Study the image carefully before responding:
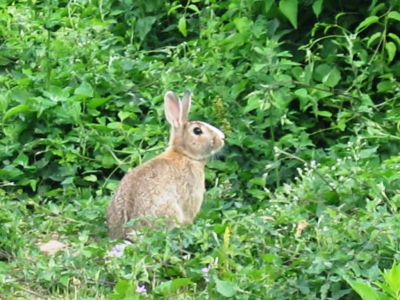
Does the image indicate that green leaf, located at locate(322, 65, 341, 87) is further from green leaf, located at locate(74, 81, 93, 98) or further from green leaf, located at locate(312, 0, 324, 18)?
green leaf, located at locate(74, 81, 93, 98)

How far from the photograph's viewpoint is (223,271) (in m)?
6.23

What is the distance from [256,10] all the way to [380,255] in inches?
144

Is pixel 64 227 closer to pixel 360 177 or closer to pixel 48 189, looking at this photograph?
pixel 48 189

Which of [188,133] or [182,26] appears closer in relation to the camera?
[188,133]

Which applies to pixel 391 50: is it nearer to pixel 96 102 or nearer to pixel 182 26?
pixel 182 26

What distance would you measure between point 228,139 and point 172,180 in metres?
0.88

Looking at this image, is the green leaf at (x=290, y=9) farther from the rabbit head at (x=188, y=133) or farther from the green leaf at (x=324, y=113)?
the rabbit head at (x=188, y=133)

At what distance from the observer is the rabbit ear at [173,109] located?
26.6 ft

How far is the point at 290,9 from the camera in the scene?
29.3ft

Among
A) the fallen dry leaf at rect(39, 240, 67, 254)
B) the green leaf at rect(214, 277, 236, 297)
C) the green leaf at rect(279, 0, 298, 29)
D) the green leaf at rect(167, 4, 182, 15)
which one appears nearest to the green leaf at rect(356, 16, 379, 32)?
the green leaf at rect(279, 0, 298, 29)

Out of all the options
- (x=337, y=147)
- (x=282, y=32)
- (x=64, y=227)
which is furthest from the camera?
(x=282, y=32)

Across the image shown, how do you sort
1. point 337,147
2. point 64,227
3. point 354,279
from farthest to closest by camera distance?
point 337,147, point 64,227, point 354,279

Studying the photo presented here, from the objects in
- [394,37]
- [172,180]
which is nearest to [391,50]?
[394,37]

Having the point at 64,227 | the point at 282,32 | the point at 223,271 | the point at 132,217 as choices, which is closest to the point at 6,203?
the point at 64,227
